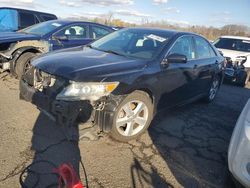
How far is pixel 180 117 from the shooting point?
17.3 feet

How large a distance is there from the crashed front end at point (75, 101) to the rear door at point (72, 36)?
341 centimetres

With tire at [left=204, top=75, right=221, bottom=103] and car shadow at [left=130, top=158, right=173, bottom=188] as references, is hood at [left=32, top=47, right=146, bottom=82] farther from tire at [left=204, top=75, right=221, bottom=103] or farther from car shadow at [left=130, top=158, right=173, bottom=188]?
tire at [left=204, top=75, right=221, bottom=103]

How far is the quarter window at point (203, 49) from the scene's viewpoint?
17.9 feet

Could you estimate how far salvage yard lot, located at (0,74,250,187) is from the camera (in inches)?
124

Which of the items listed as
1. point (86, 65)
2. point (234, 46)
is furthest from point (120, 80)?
point (234, 46)

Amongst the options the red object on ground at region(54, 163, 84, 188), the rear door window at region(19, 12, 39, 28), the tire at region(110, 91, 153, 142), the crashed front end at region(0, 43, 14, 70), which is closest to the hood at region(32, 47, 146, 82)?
the tire at region(110, 91, 153, 142)

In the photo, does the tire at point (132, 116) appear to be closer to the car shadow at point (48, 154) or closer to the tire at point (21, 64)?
the car shadow at point (48, 154)

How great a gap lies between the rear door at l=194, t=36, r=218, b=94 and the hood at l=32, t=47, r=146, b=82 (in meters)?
1.68

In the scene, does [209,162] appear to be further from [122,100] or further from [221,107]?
[221,107]

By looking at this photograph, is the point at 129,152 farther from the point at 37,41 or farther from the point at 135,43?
the point at 37,41

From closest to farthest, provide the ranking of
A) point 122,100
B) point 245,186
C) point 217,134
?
1. point 245,186
2. point 122,100
3. point 217,134

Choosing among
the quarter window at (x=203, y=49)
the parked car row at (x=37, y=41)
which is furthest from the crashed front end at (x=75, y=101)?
the parked car row at (x=37, y=41)

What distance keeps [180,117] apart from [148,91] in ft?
4.80

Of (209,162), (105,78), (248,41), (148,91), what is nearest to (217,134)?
(209,162)
